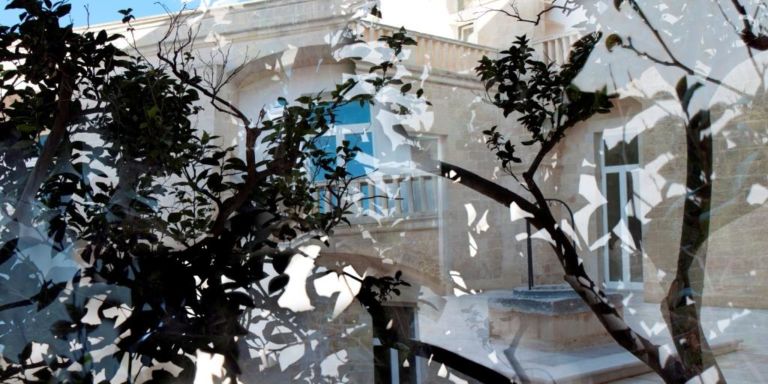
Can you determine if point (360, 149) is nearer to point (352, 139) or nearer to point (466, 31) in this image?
point (352, 139)

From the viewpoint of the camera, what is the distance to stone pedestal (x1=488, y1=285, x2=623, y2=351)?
4.53 feet

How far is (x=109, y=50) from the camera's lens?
1386 mm

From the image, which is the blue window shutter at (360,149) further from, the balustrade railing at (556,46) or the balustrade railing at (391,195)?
the balustrade railing at (556,46)

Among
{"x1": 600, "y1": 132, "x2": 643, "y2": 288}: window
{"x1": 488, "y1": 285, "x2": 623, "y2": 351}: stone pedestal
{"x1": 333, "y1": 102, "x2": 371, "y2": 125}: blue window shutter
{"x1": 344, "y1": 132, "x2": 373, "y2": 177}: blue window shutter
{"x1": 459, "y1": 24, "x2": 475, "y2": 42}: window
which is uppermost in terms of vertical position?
{"x1": 459, "y1": 24, "x2": 475, "y2": 42}: window

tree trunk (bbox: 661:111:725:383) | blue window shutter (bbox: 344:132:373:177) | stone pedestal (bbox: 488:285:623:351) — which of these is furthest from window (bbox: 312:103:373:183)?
tree trunk (bbox: 661:111:725:383)

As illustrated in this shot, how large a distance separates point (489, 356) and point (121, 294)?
0.76m

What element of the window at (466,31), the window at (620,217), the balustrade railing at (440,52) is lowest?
the window at (620,217)

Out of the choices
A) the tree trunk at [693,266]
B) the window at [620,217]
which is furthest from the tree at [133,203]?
the tree trunk at [693,266]

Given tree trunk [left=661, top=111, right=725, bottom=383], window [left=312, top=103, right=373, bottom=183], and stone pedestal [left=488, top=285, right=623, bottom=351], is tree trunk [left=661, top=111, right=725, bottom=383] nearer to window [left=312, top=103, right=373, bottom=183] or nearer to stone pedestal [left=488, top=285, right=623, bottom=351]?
stone pedestal [left=488, top=285, right=623, bottom=351]

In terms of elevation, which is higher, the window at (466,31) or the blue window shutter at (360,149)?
the window at (466,31)

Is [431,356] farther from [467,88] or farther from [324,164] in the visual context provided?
[467,88]

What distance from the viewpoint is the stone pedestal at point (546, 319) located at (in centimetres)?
138

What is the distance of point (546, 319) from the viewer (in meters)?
1.39

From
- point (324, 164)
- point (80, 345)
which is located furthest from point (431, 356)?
point (80, 345)
